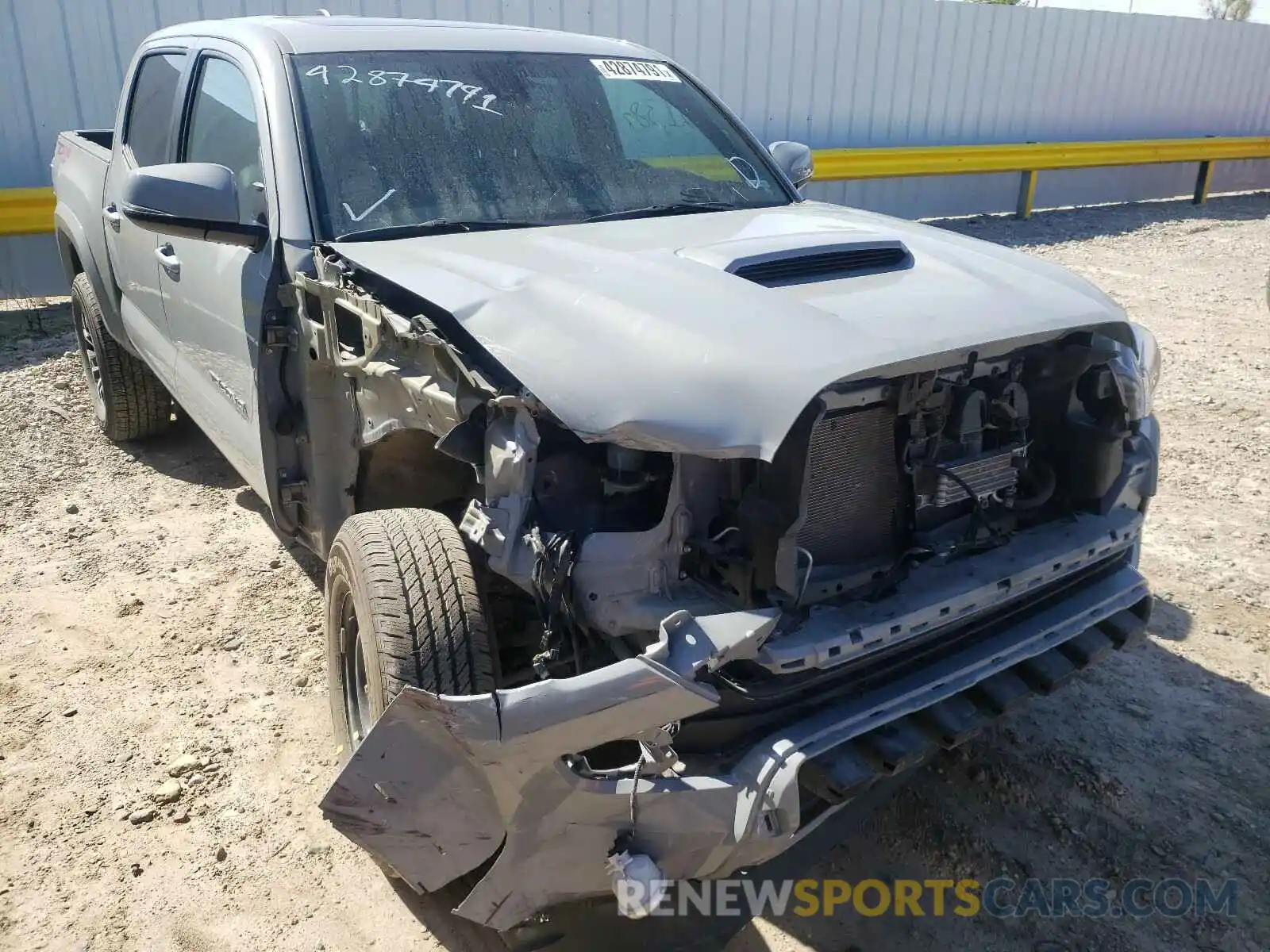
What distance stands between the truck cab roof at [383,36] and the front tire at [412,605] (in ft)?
5.53

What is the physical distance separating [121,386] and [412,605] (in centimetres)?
362

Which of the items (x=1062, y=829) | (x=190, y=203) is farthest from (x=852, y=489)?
(x=190, y=203)

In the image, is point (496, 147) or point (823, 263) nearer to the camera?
point (823, 263)

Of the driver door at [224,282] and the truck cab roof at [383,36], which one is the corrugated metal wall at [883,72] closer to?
the truck cab roof at [383,36]

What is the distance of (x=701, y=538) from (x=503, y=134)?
68.3 inches

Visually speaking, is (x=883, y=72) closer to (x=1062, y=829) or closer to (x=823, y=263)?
(x=823, y=263)

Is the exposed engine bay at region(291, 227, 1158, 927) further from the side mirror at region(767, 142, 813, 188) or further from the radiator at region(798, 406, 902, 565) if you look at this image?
the side mirror at region(767, 142, 813, 188)

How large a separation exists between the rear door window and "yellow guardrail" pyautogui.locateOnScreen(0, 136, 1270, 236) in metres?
7.44

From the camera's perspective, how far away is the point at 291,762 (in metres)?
3.13

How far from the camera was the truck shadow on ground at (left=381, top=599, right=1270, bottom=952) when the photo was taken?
8.32 ft

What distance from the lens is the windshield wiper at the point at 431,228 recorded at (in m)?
2.96

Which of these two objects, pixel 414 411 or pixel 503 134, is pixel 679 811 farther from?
pixel 503 134

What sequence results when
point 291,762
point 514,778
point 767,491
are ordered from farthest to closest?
1. point 291,762
2. point 767,491
3. point 514,778

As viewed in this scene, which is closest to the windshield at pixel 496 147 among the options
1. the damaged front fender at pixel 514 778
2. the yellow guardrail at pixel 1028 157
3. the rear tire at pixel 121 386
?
the damaged front fender at pixel 514 778
